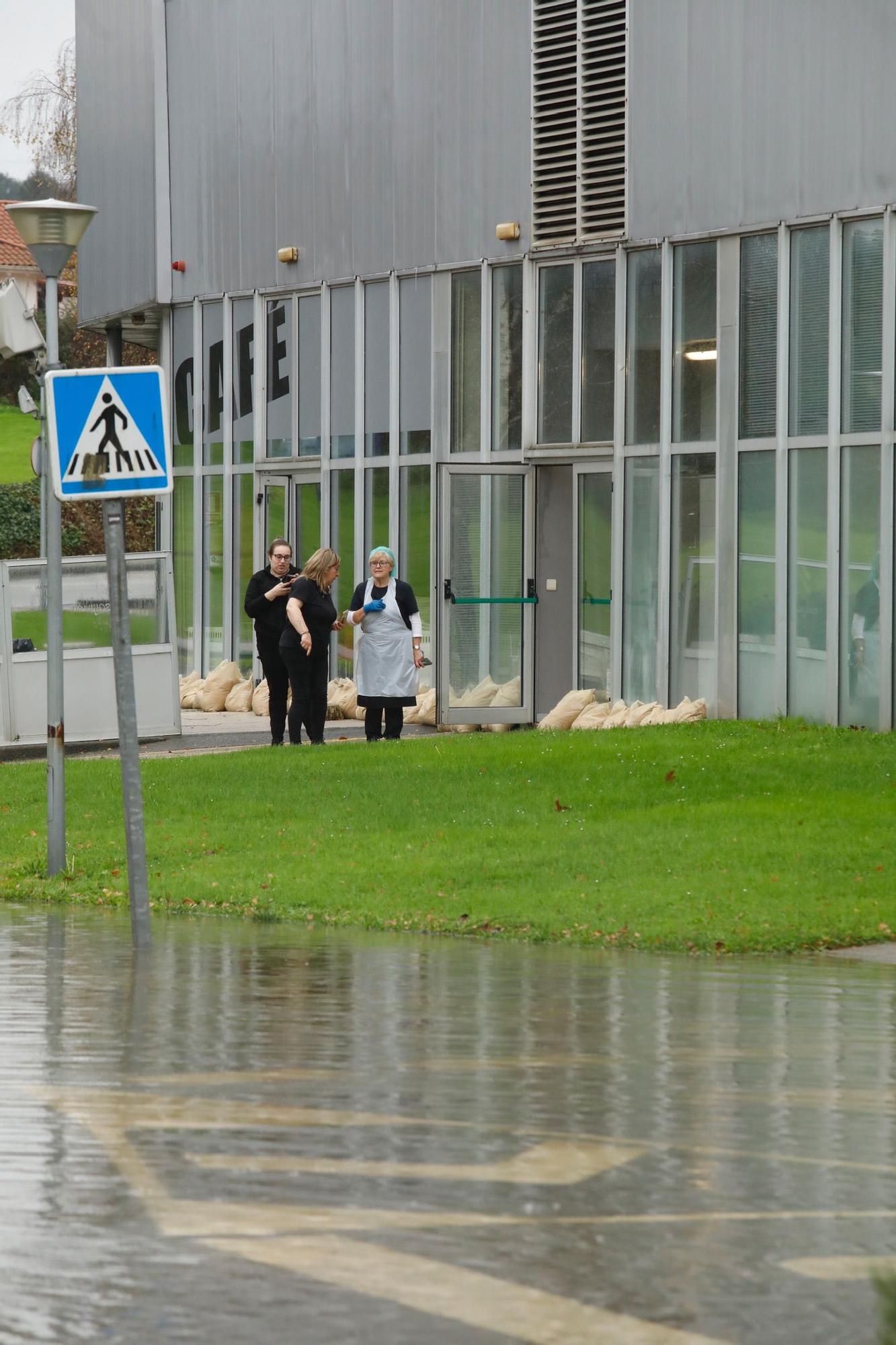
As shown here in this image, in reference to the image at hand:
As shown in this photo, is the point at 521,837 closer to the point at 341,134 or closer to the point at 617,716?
the point at 617,716

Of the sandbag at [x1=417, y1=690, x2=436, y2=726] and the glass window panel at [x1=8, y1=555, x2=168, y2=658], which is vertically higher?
the glass window panel at [x1=8, y1=555, x2=168, y2=658]

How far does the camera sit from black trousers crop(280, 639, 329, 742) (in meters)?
18.3

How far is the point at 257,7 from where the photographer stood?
26062 millimetres

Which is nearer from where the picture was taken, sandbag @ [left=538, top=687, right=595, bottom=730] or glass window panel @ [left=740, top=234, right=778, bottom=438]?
glass window panel @ [left=740, top=234, right=778, bottom=438]

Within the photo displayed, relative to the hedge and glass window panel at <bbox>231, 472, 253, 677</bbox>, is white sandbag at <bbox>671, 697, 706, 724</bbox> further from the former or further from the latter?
the hedge

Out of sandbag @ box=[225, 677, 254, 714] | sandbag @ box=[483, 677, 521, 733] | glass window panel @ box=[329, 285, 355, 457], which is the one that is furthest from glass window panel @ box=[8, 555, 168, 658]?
sandbag @ box=[225, 677, 254, 714]

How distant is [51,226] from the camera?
37.1ft

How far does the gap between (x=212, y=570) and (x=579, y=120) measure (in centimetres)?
863

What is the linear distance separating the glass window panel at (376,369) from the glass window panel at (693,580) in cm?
461

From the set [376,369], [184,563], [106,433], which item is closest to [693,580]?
[376,369]

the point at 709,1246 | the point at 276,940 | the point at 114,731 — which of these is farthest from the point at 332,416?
the point at 709,1246

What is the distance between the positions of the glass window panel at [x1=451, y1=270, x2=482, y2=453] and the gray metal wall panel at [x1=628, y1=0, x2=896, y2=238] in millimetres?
2459

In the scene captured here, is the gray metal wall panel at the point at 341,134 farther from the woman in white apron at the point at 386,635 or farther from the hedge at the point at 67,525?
the hedge at the point at 67,525

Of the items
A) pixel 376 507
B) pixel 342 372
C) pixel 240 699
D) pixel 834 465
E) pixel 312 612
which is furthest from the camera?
pixel 240 699
